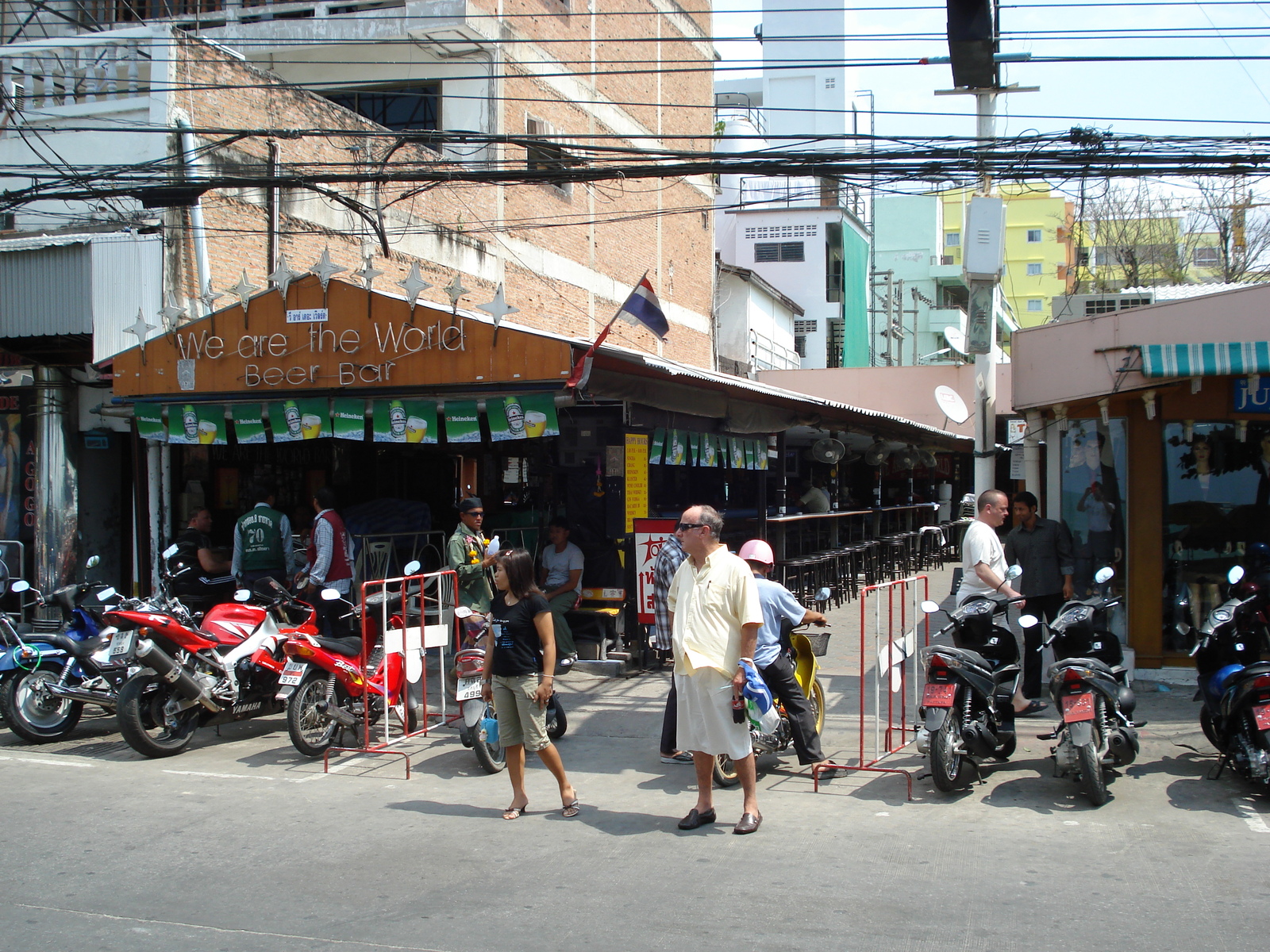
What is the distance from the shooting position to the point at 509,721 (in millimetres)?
6289

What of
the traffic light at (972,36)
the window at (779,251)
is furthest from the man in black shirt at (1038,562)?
the window at (779,251)

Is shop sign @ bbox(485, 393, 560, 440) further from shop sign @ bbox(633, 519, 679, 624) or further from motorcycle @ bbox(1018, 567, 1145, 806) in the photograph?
motorcycle @ bbox(1018, 567, 1145, 806)

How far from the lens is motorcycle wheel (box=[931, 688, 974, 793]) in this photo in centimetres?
638

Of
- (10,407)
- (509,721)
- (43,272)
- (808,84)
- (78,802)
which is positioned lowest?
(78,802)


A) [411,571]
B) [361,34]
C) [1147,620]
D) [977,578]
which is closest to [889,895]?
[977,578]

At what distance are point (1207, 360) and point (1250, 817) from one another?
3752 mm

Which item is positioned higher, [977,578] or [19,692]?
[977,578]

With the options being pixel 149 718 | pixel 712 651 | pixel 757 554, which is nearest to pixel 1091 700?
pixel 757 554

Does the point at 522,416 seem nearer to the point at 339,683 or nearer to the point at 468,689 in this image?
the point at 339,683

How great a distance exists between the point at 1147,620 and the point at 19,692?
31.3 feet

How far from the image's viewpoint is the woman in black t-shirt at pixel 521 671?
6227mm

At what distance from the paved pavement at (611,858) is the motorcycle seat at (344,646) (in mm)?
880

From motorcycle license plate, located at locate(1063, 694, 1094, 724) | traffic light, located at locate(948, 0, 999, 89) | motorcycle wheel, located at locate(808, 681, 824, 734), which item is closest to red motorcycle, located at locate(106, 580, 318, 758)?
motorcycle wheel, located at locate(808, 681, 824, 734)

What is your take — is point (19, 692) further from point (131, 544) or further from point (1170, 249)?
point (1170, 249)
